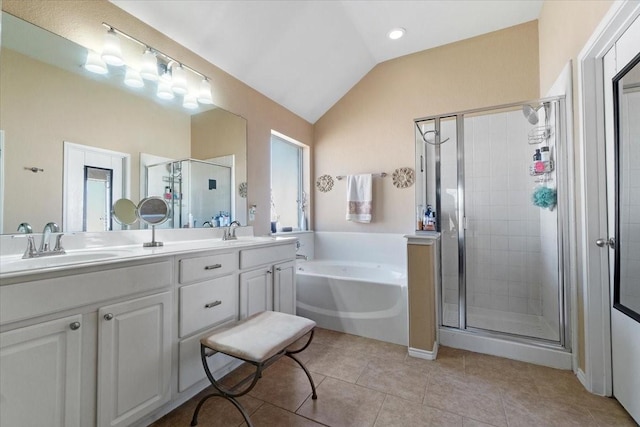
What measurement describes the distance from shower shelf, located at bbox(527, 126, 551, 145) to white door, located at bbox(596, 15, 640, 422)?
66 cm

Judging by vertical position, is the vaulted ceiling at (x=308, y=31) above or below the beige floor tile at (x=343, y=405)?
above

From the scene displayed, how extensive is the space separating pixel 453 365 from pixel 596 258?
107 cm

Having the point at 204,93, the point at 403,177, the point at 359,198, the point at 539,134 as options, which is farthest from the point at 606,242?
the point at 204,93

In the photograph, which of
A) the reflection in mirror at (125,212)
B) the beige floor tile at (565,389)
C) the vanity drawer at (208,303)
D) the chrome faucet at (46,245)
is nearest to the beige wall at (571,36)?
the beige floor tile at (565,389)

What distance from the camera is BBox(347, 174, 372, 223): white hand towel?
128 inches

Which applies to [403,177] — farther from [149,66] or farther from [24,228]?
[24,228]

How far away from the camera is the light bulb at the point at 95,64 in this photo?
1.56 metres

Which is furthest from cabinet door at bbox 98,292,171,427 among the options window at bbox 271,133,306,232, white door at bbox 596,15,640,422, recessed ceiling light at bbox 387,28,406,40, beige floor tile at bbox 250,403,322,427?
recessed ceiling light at bbox 387,28,406,40

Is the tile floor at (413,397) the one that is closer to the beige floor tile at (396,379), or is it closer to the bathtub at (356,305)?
the beige floor tile at (396,379)

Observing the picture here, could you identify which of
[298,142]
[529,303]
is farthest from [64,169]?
[529,303]

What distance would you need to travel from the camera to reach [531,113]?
2254 millimetres

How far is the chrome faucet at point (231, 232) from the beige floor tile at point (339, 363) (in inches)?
43.6

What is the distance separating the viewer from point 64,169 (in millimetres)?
1460

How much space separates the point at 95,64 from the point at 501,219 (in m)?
3.35
